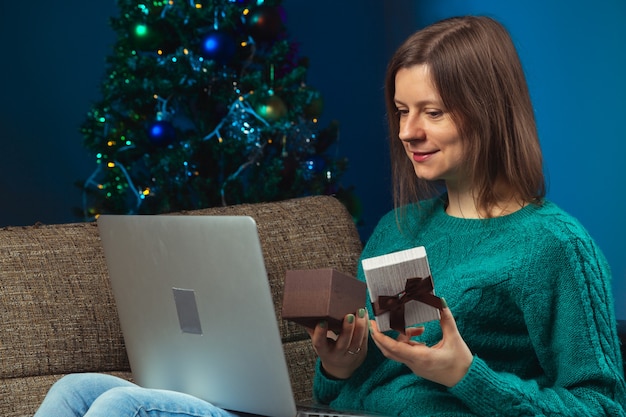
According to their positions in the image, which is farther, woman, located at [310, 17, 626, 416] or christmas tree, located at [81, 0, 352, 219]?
christmas tree, located at [81, 0, 352, 219]

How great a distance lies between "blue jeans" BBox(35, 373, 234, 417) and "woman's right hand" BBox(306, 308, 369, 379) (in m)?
0.20

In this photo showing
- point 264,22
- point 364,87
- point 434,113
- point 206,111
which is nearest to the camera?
point 434,113

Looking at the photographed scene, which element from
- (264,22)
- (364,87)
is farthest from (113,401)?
(364,87)

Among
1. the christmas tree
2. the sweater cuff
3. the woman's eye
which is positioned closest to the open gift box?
the sweater cuff

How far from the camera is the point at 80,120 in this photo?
4.36 metres

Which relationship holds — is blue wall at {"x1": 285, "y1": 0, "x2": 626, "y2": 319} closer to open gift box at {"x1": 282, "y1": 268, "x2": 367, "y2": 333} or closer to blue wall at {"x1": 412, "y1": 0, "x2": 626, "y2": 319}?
blue wall at {"x1": 412, "y1": 0, "x2": 626, "y2": 319}

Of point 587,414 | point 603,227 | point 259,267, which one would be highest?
point 259,267

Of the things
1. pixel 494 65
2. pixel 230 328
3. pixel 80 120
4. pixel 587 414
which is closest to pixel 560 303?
pixel 587 414

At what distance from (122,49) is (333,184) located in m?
1.00

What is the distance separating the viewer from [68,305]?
1.99 m

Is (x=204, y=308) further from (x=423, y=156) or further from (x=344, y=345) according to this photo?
(x=423, y=156)

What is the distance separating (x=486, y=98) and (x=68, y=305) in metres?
0.98

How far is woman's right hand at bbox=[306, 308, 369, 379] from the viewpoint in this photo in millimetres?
1497

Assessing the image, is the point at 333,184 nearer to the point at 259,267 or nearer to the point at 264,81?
the point at 264,81
